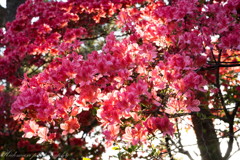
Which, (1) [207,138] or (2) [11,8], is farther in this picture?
(2) [11,8]

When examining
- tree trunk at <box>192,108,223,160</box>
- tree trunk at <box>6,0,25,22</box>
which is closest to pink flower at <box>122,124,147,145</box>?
tree trunk at <box>192,108,223,160</box>

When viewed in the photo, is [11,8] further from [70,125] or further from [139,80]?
[139,80]

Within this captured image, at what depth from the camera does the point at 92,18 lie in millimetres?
5227

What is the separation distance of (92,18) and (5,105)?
3.01 metres

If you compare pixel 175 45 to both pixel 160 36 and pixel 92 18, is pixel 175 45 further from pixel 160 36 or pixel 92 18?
pixel 92 18

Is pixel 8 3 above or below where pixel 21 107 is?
above

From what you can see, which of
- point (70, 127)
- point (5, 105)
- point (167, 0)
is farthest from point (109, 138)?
point (5, 105)

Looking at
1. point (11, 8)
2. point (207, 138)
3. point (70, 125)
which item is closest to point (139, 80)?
point (70, 125)

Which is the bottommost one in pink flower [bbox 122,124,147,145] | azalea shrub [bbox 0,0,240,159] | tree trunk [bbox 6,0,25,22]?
pink flower [bbox 122,124,147,145]

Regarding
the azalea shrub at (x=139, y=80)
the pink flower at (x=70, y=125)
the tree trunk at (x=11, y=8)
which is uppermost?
the tree trunk at (x=11, y=8)

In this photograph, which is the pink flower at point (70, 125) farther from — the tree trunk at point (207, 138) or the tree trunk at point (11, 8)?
the tree trunk at point (11, 8)

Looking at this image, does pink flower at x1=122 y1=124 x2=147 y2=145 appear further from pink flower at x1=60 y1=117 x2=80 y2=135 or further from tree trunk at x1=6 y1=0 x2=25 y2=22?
tree trunk at x1=6 y1=0 x2=25 y2=22

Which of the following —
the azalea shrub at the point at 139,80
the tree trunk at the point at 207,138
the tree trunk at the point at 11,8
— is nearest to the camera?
the azalea shrub at the point at 139,80

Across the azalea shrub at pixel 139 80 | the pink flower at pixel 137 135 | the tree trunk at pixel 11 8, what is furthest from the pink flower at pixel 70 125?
the tree trunk at pixel 11 8
